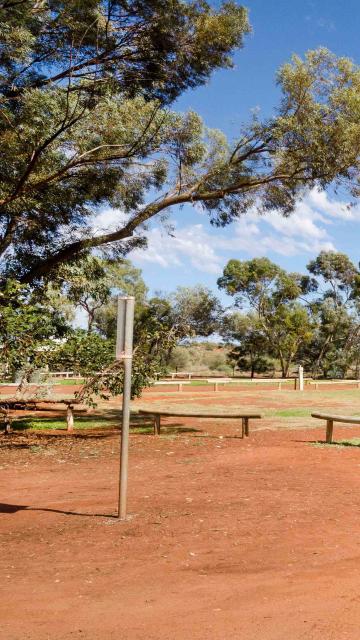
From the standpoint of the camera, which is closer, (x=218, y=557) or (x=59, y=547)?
(x=218, y=557)

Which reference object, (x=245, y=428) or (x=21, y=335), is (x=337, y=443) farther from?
(x=21, y=335)

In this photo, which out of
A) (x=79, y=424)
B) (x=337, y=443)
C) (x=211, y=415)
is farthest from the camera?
(x=79, y=424)

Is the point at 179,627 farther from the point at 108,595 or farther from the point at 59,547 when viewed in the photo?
the point at 59,547

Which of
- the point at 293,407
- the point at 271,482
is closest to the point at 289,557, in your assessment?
the point at 271,482

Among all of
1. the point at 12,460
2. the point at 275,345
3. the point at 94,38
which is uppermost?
the point at 94,38

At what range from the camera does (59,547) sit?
5020 mm

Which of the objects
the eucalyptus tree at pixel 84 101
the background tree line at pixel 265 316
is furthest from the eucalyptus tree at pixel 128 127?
the background tree line at pixel 265 316

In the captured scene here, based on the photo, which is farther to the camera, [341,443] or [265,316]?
[265,316]

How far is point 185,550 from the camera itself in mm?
4836

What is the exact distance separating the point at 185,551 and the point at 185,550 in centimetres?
3

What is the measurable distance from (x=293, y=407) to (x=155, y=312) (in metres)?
30.8

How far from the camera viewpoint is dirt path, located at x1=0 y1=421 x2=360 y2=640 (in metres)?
3.44

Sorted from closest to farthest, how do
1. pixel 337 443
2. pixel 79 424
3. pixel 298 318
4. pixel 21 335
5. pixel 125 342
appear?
pixel 125 342 → pixel 21 335 → pixel 337 443 → pixel 79 424 → pixel 298 318

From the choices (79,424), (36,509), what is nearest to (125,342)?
(36,509)
